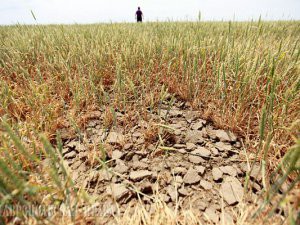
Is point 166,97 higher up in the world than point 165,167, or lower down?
higher up

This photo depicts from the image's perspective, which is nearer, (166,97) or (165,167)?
(165,167)

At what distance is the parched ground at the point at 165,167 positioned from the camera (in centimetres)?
90

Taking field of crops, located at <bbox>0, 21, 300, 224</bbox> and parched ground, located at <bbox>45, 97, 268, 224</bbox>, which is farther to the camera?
field of crops, located at <bbox>0, 21, 300, 224</bbox>

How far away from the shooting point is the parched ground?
2.94 ft

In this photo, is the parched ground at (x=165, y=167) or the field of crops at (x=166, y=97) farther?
the field of crops at (x=166, y=97)

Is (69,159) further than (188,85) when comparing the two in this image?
No

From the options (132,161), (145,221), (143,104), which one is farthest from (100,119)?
(145,221)

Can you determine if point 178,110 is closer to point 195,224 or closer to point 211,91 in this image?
point 211,91

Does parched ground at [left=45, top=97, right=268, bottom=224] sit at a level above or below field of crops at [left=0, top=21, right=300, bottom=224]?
below

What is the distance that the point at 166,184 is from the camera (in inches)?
38.8

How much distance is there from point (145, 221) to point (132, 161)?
37 centimetres

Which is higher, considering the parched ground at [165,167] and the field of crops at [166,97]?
the field of crops at [166,97]

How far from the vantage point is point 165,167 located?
3.51 ft

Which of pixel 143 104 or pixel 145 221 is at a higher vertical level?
pixel 143 104
